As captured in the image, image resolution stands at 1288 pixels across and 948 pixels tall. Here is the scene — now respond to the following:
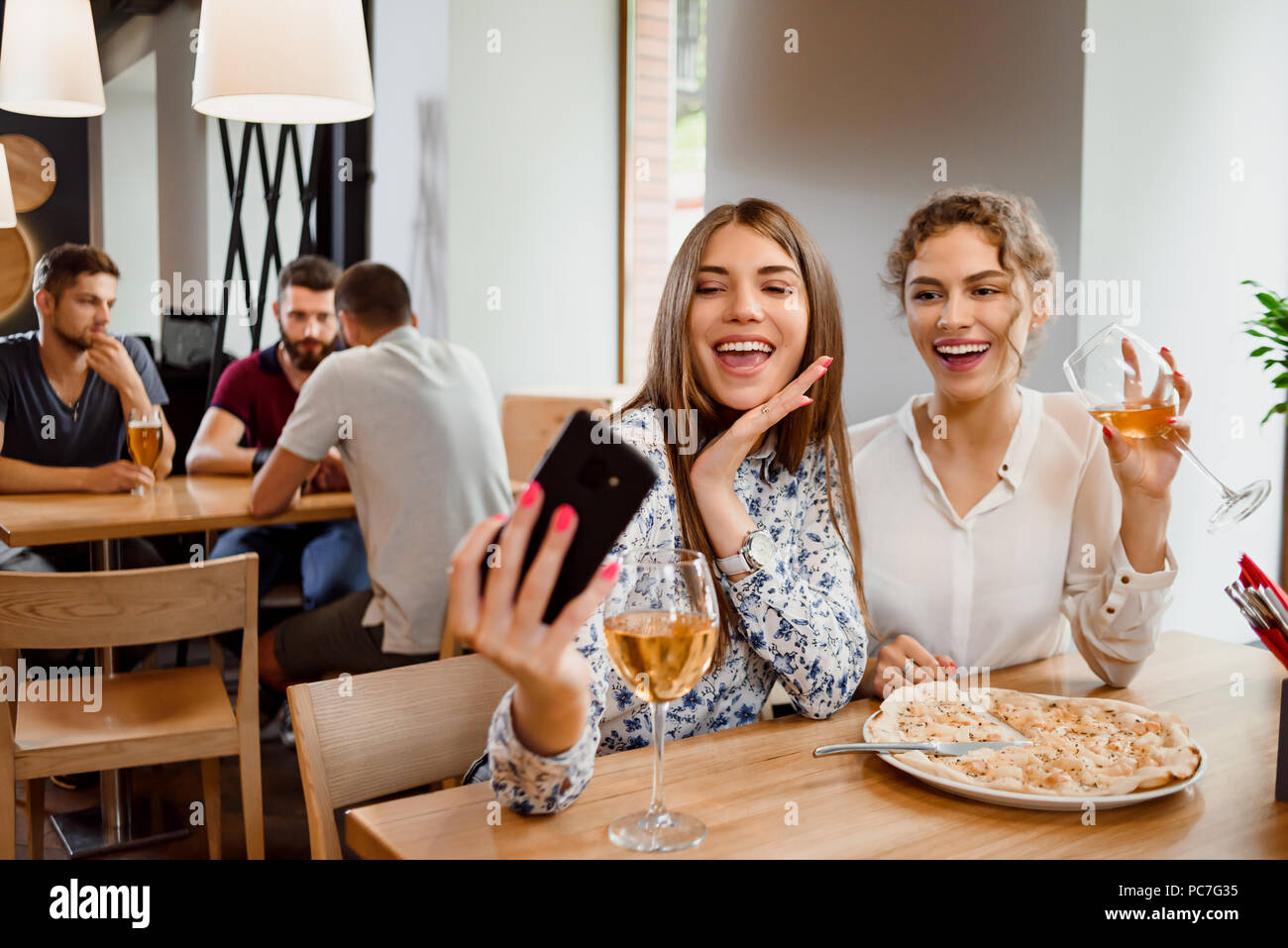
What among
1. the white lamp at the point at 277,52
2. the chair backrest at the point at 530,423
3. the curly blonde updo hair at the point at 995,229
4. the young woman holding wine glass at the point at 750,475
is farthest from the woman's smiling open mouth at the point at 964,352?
the chair backrest at the point at 530,423

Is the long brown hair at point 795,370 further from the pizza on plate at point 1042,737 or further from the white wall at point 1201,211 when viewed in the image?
the white wall at point 1201,211

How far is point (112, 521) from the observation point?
8.23 ft

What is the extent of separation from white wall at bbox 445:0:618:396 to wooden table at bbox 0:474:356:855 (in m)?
1.58

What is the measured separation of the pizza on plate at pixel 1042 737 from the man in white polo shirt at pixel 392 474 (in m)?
1.63

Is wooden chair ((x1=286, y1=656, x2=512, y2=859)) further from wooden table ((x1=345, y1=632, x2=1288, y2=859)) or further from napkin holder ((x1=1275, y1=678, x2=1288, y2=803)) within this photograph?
napkin holder ((x1=1275, y1=678, x2=1288, y2=803))

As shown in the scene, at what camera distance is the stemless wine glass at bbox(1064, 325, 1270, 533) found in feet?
4.30

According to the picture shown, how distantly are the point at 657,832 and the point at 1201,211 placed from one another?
7.32ft

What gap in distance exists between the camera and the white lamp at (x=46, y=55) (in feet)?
9.14

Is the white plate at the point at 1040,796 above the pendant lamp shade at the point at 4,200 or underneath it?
underneath

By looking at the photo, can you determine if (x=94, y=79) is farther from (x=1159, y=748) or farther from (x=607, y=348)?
(x=1159, y=748)

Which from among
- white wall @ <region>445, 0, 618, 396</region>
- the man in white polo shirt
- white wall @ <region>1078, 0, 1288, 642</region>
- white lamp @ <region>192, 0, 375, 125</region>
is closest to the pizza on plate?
white wall @ <region>1078, 0, 1288, 642</region>

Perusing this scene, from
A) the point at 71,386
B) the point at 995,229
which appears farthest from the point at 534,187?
the point at 995,229

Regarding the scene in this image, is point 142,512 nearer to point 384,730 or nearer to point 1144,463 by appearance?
point 384,730
